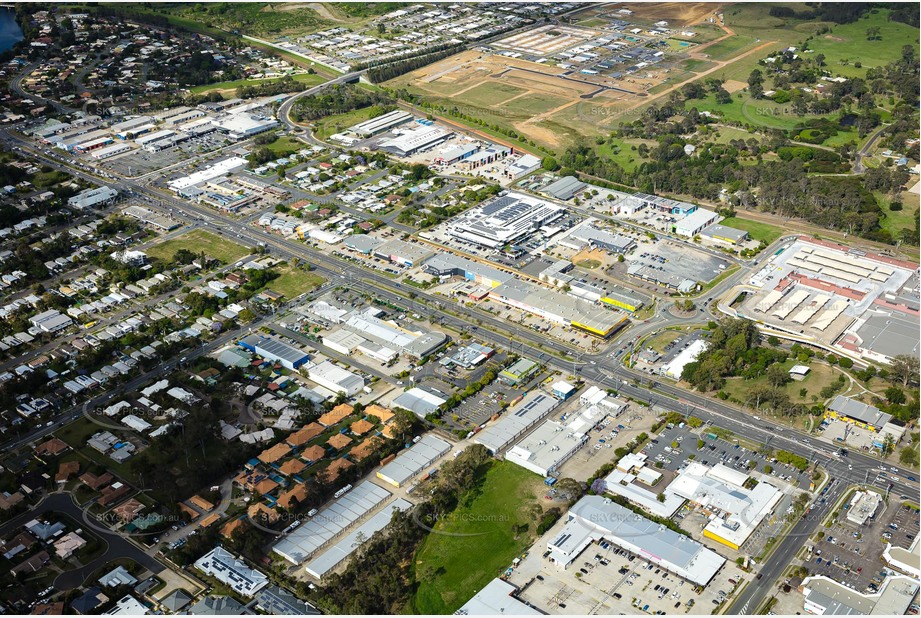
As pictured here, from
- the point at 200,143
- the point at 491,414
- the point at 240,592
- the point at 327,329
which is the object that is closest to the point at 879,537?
the point at 491,414

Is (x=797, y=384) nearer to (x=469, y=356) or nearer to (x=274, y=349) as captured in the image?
(x=469, y=356)

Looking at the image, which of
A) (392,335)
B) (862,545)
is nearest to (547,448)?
(392,335)

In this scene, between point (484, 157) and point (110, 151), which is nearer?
point (484, 157)

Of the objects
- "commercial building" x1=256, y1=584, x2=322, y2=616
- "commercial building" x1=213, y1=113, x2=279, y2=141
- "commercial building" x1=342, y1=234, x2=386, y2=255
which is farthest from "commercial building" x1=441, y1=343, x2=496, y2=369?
"commercial building" x1=213, y1=113, x2=279, y2=141

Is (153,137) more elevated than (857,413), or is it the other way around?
(153,137)

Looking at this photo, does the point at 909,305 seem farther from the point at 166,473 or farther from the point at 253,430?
the point at 166,473

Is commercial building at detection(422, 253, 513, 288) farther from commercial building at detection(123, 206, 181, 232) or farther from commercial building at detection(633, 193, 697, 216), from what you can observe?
commercial building at detection(123, 206, 181, 232)
